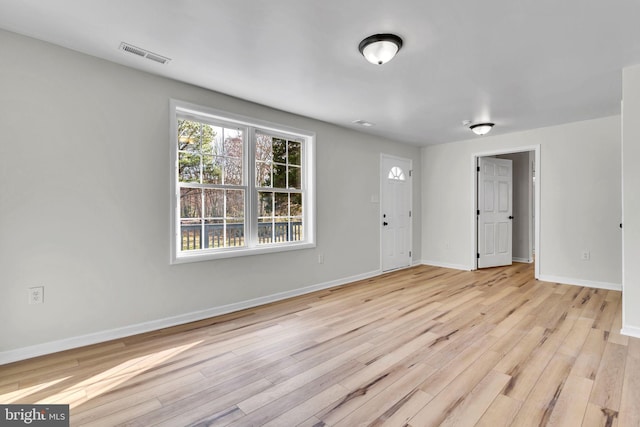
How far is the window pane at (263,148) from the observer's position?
12.7 ft

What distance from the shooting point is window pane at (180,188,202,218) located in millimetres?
3229

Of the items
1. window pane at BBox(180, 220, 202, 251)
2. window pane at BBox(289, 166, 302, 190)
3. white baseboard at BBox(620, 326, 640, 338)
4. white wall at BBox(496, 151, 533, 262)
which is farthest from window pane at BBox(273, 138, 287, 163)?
white wall at BBox(496, 151, 533, 262)

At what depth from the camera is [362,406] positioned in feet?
5.89

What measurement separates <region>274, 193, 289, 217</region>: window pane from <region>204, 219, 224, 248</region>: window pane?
0.82 m

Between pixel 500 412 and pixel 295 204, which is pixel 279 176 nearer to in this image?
pixel 295 204

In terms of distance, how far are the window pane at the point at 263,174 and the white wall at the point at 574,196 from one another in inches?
152

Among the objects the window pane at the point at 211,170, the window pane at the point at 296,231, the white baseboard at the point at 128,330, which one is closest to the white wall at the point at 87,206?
the white baseboard at the point at 128,330

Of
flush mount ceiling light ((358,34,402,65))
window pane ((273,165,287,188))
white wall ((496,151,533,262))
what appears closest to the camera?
flush mount ceiling light ((358,34,402,65))

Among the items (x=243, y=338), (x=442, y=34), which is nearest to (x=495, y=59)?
(x=442, y=34)

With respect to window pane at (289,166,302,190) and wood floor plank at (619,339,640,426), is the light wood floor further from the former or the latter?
window pane at (289,166,302,190)

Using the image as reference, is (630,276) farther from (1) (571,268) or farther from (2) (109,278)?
(2) (109,278)

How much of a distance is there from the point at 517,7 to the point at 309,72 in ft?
5.40

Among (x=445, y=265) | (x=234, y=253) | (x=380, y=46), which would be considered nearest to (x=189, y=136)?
(x=234, y=253)

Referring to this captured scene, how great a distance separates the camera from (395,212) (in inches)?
228
